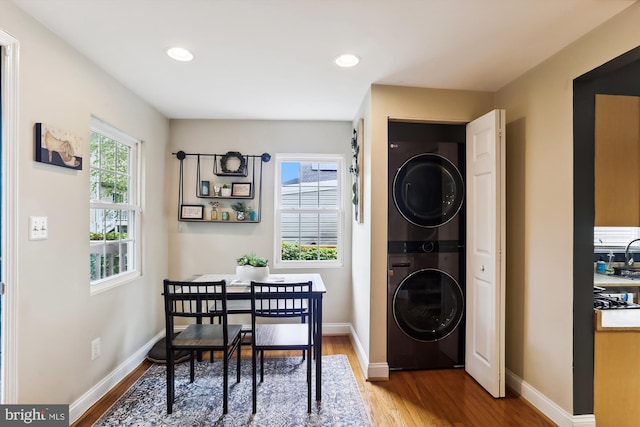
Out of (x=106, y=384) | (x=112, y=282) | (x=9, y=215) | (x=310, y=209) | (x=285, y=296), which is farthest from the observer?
(x=310, y=209)

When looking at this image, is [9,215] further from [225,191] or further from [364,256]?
[364,256]

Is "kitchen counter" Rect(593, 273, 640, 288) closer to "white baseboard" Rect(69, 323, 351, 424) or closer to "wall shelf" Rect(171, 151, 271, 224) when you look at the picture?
"wall shelf" Rect(171, 151, 271, 224)

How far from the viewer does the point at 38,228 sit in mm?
1828

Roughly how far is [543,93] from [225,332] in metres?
2.72

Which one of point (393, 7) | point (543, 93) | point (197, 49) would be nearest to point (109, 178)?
point (197, 49)

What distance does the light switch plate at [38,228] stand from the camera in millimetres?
1778

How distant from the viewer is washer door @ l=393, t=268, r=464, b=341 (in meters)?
2.84

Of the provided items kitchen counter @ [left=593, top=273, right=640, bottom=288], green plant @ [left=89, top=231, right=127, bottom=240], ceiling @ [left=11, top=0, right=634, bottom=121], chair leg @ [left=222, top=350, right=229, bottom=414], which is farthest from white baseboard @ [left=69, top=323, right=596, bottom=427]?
ceiling @ [left=11, top=0, right=634, bottom=121]

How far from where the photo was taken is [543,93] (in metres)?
2.28

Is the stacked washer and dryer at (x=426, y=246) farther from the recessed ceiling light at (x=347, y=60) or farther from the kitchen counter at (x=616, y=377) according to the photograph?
the kitchen counter at (x=616, y=377)

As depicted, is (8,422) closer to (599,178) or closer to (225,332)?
(225,332)

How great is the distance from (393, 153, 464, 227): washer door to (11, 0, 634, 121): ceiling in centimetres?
66

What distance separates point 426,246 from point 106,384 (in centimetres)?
274

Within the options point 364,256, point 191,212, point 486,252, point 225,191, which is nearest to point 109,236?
point 191,212
